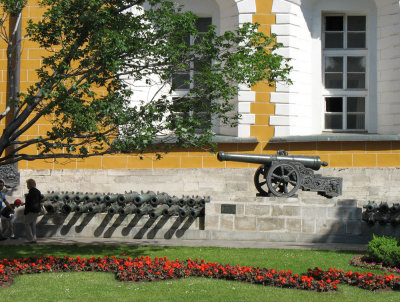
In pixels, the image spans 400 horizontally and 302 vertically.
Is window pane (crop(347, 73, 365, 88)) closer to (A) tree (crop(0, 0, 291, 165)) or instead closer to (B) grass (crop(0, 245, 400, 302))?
(A) tree (crop(0, 0, 291, 165))

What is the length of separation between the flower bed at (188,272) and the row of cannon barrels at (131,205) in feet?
12.0

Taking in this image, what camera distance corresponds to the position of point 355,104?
22016 mm

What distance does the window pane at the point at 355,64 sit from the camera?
22000 mm

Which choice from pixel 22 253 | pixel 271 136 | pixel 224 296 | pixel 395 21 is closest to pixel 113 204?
pixel 22 253

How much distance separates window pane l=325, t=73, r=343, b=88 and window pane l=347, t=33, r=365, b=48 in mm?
946

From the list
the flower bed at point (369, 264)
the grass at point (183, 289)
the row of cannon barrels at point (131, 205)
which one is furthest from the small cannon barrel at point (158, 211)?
the flower bed at point (369, 264)

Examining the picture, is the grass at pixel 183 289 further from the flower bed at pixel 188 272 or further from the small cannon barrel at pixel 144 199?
the small cannon barrel at pixel 144 199

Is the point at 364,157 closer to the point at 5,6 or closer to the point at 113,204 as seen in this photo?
the point at 113,204

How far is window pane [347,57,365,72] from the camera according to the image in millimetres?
22000

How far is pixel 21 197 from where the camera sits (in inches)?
776

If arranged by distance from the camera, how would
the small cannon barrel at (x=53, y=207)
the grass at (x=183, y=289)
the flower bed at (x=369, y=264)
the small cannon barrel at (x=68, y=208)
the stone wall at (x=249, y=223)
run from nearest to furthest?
1. the grass at (x=183, y=289)
2. the flower bed at (x=369, y=264)
3. the stone wall at (x=249, y=223)
4. the small cannon barrel at (x=68, y=208)
5. the small cannon barrel at (x=53, y=207)

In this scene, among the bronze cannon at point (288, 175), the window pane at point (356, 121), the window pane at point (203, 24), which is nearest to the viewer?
the bronze cannon at point (288, 175)

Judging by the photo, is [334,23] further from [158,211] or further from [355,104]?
[158,211]

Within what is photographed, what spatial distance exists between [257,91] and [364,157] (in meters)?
3.48
